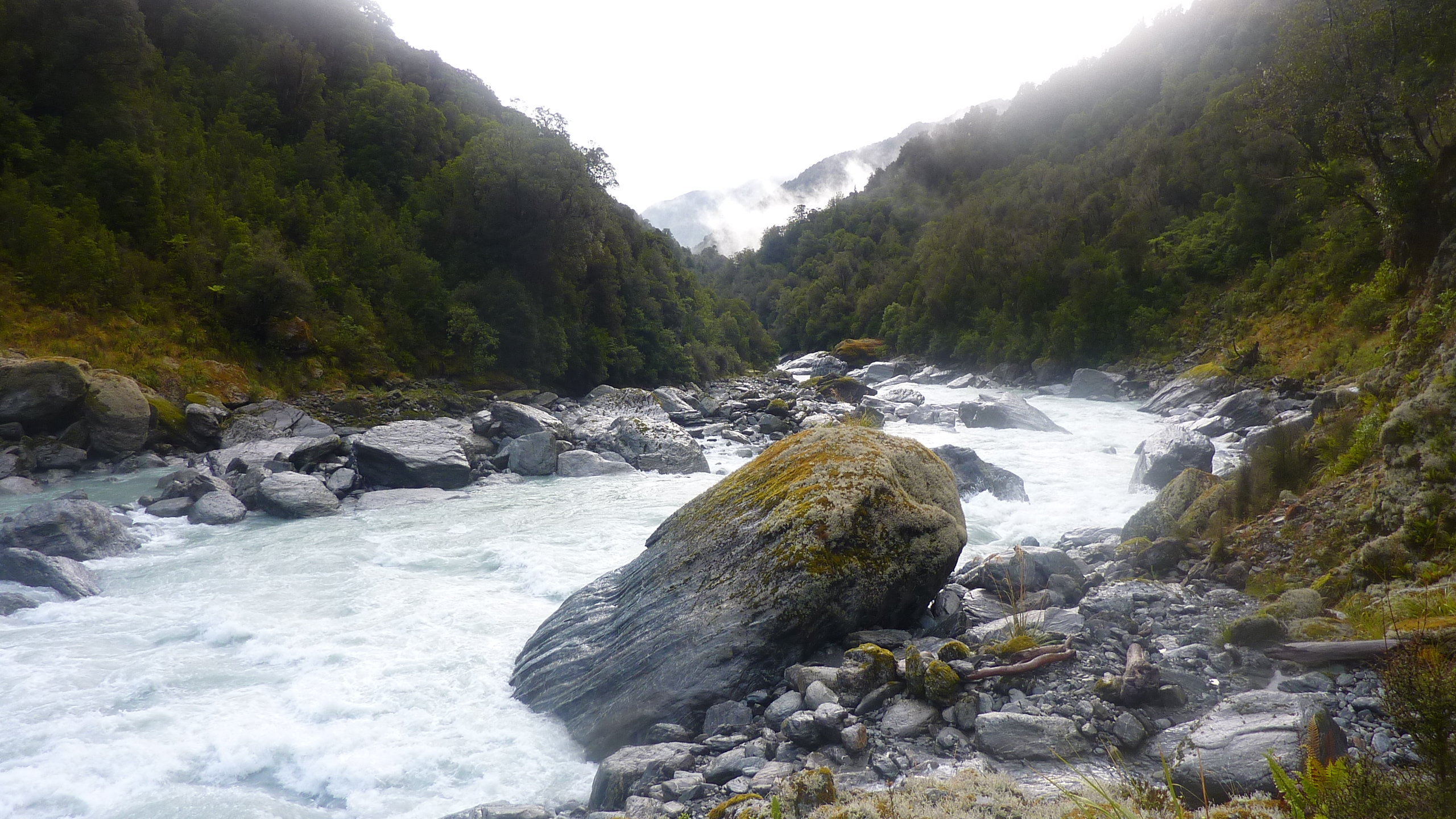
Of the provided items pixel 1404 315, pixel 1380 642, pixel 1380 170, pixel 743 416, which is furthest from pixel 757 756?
pixel 743 416

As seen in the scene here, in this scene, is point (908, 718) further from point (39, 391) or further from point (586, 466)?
point (39, 391)

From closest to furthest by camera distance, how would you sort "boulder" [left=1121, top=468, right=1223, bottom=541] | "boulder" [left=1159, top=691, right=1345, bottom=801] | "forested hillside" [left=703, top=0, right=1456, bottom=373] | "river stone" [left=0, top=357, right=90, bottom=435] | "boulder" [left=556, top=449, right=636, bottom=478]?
"boulder" [left=1159, top=691, right=1345, bottom=801] < "boulder" [left=1121, top=468, right=1223, bottom=541] < "forested hillside" [left=703, top=0, right=1456, bottom=373] < "river stone" [left=0, top=357, right=90, bottom=435] < "boulder" [left=556, top=449, right=636, bottom=478]

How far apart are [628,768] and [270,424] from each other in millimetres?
17721

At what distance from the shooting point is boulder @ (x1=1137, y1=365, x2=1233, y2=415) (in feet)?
67.3

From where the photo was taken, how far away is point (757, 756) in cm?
423

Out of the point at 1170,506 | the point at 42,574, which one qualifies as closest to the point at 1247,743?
the point at 1170,506

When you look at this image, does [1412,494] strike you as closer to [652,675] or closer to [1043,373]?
[652,675]

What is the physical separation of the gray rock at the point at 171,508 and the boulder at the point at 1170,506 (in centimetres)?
1551

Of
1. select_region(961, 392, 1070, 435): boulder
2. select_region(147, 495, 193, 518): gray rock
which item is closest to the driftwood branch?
select_region(147, 495, 193, 518): gray rock

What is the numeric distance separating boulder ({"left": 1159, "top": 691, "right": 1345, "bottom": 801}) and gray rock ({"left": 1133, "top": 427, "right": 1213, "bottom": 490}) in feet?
27.6

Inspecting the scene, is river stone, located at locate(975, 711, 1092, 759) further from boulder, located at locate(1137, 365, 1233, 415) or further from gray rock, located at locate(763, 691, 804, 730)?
boulder, located at locate(1137, 365, 1233, 415)

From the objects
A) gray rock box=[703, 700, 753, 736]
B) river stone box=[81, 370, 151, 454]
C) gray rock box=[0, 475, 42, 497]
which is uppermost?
river stone box=[81, 370, 151, 454]

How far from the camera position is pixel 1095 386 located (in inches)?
1087

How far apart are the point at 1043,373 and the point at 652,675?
1383 inches
